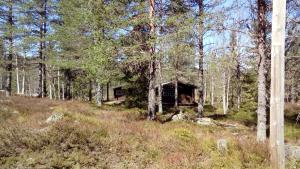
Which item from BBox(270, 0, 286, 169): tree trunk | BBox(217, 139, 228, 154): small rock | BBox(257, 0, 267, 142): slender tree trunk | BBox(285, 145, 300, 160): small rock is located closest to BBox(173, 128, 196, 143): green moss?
BBox(217, 139, 228, 154): small rock

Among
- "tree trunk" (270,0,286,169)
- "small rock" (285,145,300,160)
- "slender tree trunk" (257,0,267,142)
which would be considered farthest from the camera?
"slender tree trunk" (257,0,267,142)

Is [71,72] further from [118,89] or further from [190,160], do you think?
[190,160]

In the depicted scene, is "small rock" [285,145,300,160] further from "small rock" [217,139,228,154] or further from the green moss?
the green moss

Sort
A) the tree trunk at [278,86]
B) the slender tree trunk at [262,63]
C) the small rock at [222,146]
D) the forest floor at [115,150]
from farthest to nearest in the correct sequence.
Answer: the slender tree trunk at [262,63], the small rock at [222,146], the forest floor at [115,150], the tree trunk at [278,86]

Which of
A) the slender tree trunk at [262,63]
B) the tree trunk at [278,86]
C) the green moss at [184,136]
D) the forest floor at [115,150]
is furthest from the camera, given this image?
the slender tree trunk at [262,63]

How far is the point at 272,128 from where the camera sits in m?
7.46

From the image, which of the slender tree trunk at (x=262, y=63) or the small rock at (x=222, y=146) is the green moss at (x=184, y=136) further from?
the slender tree trunk at (x=262, y=63)

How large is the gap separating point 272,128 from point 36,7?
3398cm

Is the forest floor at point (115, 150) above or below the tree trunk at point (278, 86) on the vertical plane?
below

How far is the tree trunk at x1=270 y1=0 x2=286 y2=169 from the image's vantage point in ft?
23.9

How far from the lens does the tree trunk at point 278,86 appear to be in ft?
23.9

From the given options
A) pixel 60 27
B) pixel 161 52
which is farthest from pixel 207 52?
pixel 60 27

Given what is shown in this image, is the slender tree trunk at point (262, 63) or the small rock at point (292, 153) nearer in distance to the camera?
the small rock at point (292, 153)

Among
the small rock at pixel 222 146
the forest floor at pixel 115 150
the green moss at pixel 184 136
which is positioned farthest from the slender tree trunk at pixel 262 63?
the small rock at pixel 222 146
